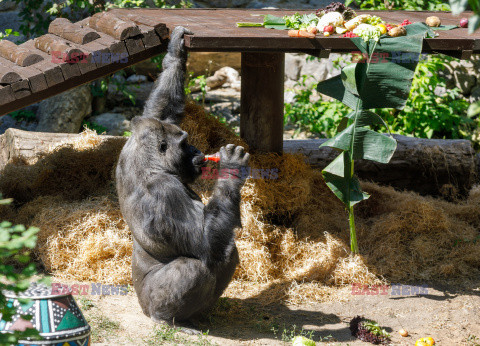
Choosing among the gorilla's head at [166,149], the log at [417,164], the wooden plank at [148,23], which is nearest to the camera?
the gorilla's head at [166,149]

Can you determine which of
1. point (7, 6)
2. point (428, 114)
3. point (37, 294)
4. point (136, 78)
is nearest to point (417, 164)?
point (428, 114)

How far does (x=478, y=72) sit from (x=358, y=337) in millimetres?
7215

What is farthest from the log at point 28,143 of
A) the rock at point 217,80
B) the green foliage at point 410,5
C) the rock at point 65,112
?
the green foliage at point 410,5

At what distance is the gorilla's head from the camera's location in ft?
14.9

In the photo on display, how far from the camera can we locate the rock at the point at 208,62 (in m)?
11.9

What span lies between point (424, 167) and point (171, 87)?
3.90 m

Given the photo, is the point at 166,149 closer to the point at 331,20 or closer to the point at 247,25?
the point at 247,25

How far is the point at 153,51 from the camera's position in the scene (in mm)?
5641

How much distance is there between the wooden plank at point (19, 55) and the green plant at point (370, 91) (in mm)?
2661

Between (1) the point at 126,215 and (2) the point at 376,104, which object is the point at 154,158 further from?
(2) the point at 376,104

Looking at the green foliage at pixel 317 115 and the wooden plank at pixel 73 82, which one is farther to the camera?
the green foliage at pixel 317 115

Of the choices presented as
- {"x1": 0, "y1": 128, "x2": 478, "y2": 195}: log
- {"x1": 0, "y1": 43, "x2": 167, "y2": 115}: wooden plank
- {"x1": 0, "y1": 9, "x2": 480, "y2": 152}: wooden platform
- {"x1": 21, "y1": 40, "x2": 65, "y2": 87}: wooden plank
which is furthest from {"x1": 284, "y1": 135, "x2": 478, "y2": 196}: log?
{"x1": 21, "y1": 40, "x2": 65, "y2": 87}: wooden plank

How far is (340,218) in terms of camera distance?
6.59 meters

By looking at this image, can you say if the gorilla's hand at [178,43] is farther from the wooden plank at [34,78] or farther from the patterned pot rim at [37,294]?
the patterned pot rim at [37,294]
